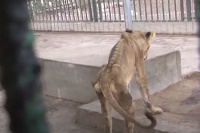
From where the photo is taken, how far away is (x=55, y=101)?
244 inches

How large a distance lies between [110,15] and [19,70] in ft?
28.8

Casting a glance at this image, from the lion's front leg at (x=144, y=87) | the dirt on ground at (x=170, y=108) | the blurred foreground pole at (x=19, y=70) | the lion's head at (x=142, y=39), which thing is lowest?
the dirt on ground at (x=170, y=108)

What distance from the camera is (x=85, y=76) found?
551 centimetres

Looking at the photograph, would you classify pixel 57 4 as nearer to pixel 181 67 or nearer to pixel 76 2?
pixel 76 2

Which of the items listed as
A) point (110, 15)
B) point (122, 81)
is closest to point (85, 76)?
point (122, 81)

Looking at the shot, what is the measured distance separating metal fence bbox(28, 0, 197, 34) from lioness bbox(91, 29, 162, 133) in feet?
10.7

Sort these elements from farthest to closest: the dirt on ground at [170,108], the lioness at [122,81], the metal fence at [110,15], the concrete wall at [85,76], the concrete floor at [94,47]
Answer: the metal fence at [110,15]
the concrete floor at [94,47]
the concrete wall at [85,76]
the dirt on ground at [170,108]
the lioness at [122,81]

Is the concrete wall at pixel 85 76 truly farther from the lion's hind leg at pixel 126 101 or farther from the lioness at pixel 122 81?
the lion's hind leg at pixel 126 101

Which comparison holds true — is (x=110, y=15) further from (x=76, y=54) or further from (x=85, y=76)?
(x=85, y=76)

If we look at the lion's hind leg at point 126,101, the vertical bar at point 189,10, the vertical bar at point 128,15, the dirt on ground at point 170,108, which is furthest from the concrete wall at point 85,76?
the vertical bar at point 189,10

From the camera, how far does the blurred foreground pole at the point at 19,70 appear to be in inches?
16.0

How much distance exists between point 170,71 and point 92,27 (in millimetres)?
4272

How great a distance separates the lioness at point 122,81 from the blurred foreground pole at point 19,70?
2872mm

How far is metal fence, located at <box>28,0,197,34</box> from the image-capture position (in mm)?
8141
